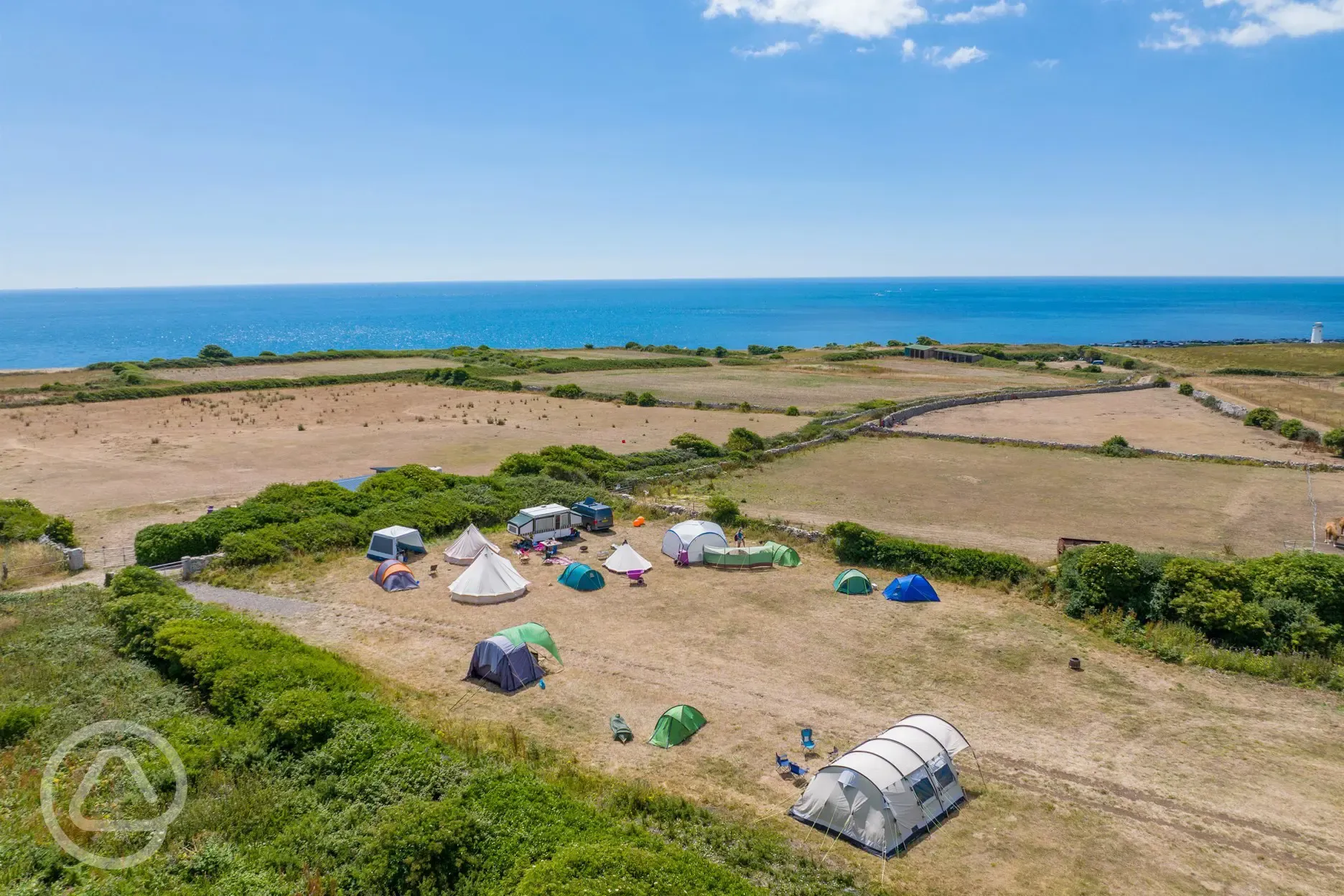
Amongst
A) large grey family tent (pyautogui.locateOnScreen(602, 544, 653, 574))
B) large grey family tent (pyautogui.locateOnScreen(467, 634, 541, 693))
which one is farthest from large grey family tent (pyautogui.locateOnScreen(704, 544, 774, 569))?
large grey family tent (pyautogui.locateOnScreen(467, 634, 541, 693))

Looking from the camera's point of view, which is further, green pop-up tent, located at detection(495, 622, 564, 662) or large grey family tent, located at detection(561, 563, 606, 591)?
large grey family tent, located at detection(561, 563, 606, 591)

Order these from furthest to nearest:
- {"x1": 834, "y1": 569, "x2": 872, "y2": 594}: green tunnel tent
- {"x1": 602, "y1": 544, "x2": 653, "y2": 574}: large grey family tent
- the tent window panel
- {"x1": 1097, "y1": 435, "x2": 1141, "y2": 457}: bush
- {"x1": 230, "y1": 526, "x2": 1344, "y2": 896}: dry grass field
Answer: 1. {"x1": 1097, "y1": 435, "x2": 1141, "y2": 457}: bush
2. {"x1": 602, "y1": 544, "x2": 653, "y2": 574}: large grey family tent
3. {"x1": 834, "y1": 569, "x2": 872, "y2": 594}: green tunnel tent
4. the tent window panel
5. {"x1": 230, "y1": 526, "x2": 1344, "y2": 896}: dry grass field

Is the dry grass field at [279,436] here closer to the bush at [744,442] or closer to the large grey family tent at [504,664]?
the bush at [744,442]

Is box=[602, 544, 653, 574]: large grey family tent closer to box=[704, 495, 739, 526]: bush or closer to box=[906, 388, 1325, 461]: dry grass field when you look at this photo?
box=[704, 495, 739, 526]: bush

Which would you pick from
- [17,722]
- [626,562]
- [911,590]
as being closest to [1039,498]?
[911,590]

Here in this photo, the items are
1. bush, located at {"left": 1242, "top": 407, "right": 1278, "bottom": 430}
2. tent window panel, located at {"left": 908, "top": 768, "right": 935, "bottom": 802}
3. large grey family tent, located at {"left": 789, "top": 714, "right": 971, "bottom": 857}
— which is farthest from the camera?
bush, located at {"left": 1242, "top": 407, "right": 1278, "bottom": 430}

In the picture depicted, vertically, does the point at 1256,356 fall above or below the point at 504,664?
above

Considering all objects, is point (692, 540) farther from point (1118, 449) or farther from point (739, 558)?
point (1118, 449)
